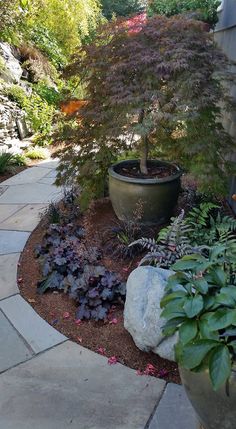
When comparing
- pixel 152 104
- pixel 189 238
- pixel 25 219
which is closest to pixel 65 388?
pixel 189 238

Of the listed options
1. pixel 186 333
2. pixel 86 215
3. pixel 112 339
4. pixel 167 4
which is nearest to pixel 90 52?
pixel 86 215

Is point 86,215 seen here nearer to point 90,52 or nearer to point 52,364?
point 90,52

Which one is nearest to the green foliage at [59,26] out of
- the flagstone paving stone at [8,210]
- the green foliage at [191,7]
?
the green foliage at [191,7]

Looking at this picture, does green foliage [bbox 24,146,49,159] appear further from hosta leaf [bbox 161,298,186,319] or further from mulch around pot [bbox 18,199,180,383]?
hosta leaf [bbox 161,298,186,319]

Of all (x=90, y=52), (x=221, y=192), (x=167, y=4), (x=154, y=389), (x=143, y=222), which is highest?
(x=167, y=4)

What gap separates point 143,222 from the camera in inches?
121

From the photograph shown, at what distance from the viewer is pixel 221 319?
4.08 ft

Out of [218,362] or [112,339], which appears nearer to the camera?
[218,362]

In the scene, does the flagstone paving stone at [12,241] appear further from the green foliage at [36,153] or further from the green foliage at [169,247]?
the green foliage at [36,153]

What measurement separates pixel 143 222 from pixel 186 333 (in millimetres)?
1815

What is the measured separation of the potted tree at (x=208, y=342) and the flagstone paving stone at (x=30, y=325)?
946mm

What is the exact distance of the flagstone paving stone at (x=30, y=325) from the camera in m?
2.10

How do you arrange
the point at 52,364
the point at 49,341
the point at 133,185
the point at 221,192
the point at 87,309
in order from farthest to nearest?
1. the point at 133,185
2. the point at 221,192
3. the point at 87,309
4. the point at 49,341
5. the point at 52,364

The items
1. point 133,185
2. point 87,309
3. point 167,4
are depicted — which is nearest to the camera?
point 87,309
